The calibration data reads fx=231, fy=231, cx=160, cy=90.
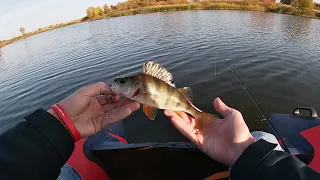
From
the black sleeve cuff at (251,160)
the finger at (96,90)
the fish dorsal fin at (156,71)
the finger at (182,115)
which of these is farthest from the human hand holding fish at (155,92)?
the black sleeve cuff at (251,160)

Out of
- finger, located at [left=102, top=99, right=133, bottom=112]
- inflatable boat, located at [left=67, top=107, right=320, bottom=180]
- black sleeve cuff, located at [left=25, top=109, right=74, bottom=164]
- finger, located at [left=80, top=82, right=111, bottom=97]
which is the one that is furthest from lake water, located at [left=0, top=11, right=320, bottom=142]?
black sleeve cuff, located at [left=25, top=109, right=74, bottom=164]

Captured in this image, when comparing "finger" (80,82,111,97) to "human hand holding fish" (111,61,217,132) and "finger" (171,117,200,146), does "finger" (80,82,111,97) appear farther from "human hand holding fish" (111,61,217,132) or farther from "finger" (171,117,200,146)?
"finger" (171,117,200,146)

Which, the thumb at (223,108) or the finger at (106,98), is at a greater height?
the finger at (106,98)

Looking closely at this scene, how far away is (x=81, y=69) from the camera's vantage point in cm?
1581

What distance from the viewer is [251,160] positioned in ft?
7.04

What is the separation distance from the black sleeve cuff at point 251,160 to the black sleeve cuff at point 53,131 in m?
1.71

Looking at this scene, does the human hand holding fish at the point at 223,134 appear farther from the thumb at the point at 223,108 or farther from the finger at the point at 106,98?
the finger at the point at 106,98

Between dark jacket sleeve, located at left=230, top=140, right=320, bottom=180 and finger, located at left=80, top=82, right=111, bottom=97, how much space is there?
1921mm

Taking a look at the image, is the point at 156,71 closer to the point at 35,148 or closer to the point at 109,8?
the point at 35,148

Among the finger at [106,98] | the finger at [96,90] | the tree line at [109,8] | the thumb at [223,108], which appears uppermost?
the tree line at [109,8]

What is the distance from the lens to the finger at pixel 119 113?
3.26 metres

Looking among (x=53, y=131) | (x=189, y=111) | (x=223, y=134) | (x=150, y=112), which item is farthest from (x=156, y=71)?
(x=53, y=131)

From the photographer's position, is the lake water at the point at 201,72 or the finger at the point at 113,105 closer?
the finger at the point at 113,105

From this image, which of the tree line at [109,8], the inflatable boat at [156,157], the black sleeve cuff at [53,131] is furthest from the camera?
the tree line at [109,8]
